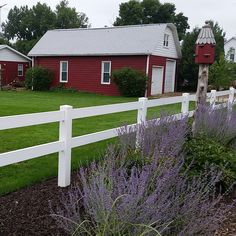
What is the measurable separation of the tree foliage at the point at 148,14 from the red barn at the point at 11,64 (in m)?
17.5

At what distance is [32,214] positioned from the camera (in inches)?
156

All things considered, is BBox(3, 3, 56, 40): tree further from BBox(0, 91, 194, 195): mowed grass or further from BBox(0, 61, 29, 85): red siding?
BBox(0, 91, 194, 195): mowed grass

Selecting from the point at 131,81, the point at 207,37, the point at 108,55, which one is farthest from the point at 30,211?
the point at 108,55

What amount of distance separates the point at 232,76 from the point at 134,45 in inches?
349

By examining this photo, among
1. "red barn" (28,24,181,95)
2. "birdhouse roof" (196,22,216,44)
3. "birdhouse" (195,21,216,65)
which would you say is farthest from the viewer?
"red barn" (28,24,181,95)

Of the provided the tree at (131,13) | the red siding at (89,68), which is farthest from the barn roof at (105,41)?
the tree at (131,13)

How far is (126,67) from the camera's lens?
24781 millimetres

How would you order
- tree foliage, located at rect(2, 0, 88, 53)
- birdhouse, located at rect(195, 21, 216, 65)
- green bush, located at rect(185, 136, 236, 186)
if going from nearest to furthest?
green bush, located at rect(185, 136, 236, 186), birdhouse, located at rect(195, 21, 216, 65), tree foliage, located at rect(2, 0, 88, 53)

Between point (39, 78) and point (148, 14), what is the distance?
84.2ft

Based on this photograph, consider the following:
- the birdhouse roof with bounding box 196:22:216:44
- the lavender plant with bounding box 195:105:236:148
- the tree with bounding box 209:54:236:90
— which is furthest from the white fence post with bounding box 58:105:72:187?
the tree with bounding box 209:54:236:90

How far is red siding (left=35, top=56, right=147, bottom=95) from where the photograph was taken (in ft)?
84.5

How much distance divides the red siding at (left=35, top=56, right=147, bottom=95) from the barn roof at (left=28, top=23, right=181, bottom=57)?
539mm

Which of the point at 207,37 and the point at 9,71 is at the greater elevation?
the point at 207,37

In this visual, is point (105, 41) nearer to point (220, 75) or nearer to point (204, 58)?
point (220, 75)
